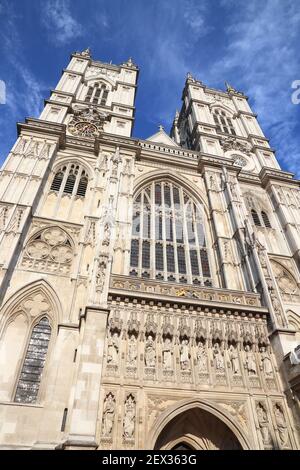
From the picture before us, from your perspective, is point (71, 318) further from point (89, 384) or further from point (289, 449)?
point (289, 449)

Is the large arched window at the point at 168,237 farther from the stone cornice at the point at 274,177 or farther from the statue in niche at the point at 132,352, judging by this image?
the stone cornice at the point at 274,177

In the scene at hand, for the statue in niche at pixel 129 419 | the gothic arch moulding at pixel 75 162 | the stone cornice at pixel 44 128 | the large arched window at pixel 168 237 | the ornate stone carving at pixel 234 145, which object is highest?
the ornate stone carving at pixel 234 145

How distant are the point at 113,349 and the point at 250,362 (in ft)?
14.8

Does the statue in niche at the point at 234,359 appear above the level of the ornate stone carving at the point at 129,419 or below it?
above

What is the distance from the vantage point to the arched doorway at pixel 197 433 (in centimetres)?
882

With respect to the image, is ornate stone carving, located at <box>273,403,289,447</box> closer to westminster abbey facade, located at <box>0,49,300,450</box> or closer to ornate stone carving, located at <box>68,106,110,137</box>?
westminster abbey facade, located at <box>0,49,300,450</box>

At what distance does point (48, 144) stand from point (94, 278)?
10836 millimetres

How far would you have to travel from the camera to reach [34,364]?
10.2 meters

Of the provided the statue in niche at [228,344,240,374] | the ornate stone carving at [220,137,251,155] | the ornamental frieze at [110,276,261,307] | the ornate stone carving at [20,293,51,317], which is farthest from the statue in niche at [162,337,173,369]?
the ornate stone carving at [220,137,251,155]

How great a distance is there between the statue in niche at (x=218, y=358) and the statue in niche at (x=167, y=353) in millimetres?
1484

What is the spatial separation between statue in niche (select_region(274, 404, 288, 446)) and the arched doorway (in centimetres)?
131

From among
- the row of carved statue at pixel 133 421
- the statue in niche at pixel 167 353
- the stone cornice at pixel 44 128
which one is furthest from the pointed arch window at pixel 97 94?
the row of carved statue at pixel 133 421

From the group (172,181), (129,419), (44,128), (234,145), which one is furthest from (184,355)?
(234,145)

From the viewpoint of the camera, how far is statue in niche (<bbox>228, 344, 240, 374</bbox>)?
9.74m
